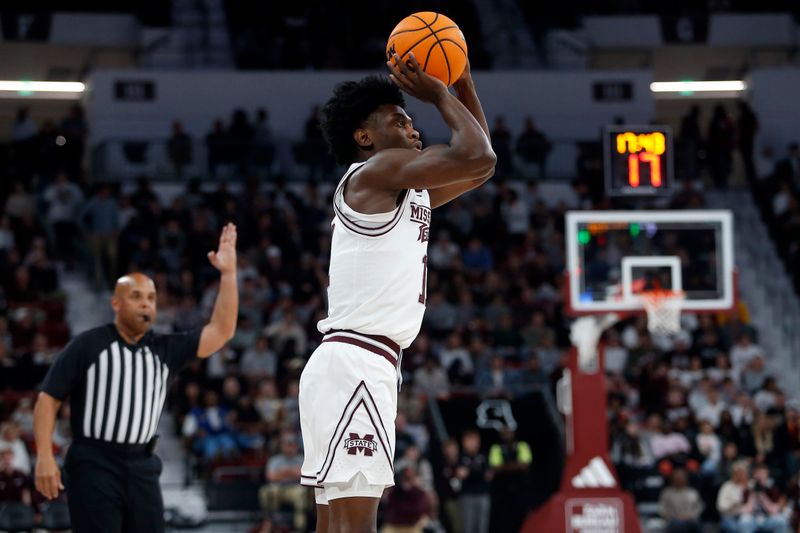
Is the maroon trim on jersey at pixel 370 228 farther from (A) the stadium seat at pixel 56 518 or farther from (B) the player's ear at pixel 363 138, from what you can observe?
(A) the stadium seat at pixel 56 518

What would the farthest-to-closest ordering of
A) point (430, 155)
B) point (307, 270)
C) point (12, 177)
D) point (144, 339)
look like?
1. point (12, 177)
2. point (307, 270)
3. point (144, 339)
4. point (430, 155)

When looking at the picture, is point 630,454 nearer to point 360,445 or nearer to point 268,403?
point 268,403

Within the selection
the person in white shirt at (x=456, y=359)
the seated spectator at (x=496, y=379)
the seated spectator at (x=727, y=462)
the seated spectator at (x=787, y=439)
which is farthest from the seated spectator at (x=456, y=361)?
the seated spectator at (x=787, y=439)

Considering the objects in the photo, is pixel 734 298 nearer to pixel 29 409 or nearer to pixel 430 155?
pixel 29 409

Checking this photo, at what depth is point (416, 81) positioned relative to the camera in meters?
5.27

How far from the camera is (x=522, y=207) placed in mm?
22516

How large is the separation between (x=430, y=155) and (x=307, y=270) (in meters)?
14.6

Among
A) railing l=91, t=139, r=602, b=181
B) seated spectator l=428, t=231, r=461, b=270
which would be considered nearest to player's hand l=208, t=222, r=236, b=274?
seated spectator l=428, t=231, r=461, b=270

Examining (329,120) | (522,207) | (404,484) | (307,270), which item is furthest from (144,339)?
(522,207)

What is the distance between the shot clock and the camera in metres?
13.9

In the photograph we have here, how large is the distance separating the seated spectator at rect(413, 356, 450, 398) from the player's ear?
12.0m

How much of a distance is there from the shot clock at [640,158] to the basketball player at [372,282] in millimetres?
8653

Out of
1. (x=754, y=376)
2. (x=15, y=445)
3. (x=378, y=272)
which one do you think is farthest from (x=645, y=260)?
(x=378, y=272)

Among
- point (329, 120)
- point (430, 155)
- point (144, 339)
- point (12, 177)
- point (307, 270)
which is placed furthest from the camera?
point (12, 177)
